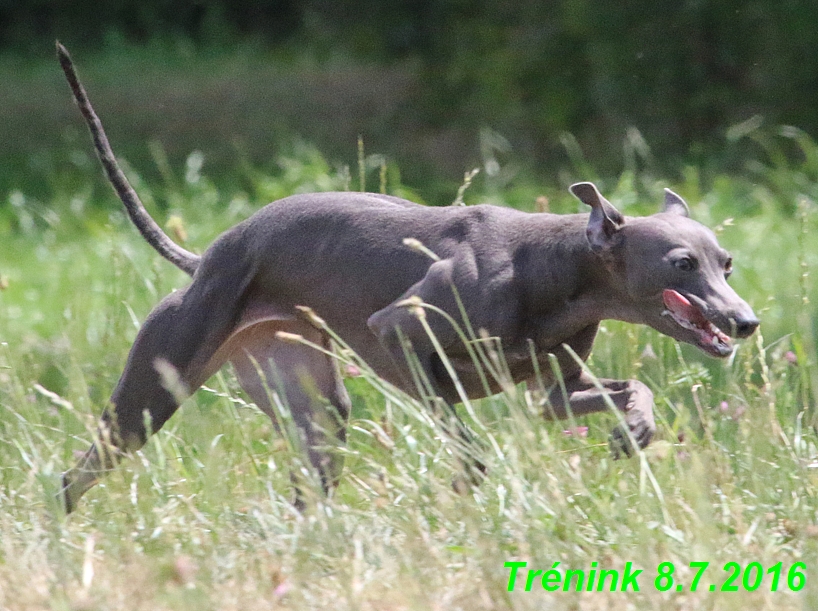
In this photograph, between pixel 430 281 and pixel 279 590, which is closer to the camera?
pixel 279 590

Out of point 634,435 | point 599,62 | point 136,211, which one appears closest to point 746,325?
point 634,435

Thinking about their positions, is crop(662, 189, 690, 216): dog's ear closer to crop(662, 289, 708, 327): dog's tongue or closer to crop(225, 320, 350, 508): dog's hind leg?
crop(662, 289, 708, 327): dog's tongue

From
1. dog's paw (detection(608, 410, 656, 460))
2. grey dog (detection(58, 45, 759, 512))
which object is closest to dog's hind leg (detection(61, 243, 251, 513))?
grey dog (detection(58, 45, 759, 512))

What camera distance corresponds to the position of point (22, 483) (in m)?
4.83

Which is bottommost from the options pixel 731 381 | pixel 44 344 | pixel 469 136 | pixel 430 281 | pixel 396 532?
pixel 469 136

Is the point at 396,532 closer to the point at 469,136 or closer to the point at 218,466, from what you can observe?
the point at 218,466

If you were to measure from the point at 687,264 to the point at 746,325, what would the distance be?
29 centimetres

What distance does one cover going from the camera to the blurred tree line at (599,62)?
467 inches

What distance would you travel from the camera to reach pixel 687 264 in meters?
4.00

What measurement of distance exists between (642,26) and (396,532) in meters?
8.95

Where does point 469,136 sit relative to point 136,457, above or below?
below

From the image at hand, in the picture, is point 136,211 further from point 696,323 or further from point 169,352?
point 696,323

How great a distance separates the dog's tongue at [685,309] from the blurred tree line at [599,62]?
735cm

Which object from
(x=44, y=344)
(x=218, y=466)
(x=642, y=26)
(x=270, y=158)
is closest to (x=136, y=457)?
(x=218, y=466)
